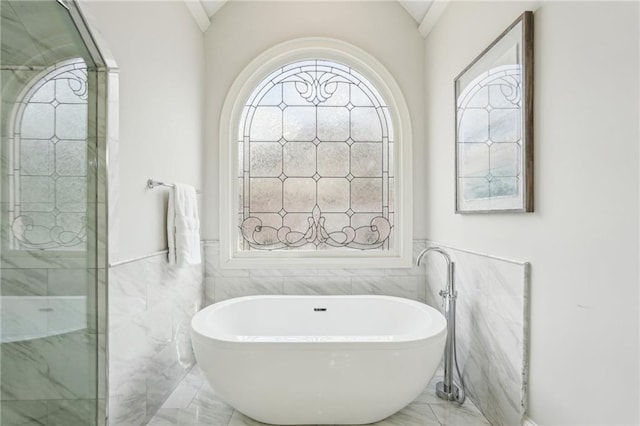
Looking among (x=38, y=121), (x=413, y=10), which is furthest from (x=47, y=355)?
(x=413, y=10)

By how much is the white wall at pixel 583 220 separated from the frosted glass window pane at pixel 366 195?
110cm

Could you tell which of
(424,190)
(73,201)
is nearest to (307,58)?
(424,190)

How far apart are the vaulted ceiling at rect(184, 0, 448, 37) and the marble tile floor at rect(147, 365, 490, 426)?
2.37m

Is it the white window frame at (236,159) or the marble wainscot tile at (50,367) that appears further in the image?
the white window frame at (236,159)

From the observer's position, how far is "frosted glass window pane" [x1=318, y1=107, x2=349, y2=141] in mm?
2717

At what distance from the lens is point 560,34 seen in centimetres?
133

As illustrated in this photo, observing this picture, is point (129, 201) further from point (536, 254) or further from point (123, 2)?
point (536, 254)

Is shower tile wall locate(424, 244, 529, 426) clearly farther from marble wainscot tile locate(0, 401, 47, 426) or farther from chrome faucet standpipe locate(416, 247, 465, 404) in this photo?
marble wainscot tile locate(0, 401, 47, 426)

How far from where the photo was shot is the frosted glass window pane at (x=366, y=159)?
8.93ft

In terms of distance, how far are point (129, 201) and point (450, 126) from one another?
1858mm

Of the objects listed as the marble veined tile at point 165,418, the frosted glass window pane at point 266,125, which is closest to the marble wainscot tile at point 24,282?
the marble veined tile at point 165,418

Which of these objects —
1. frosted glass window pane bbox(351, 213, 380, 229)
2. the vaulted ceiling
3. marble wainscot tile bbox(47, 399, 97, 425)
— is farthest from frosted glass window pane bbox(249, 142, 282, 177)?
marble wainscot tile bbox(47, 399, 97, 425)

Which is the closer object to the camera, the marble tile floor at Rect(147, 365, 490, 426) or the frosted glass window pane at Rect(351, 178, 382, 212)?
the marble tile floor at Rect(147, 365, 490, 426)

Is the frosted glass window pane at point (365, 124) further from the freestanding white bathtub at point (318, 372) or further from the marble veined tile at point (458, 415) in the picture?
the marble veined tile at point (458, 415)
